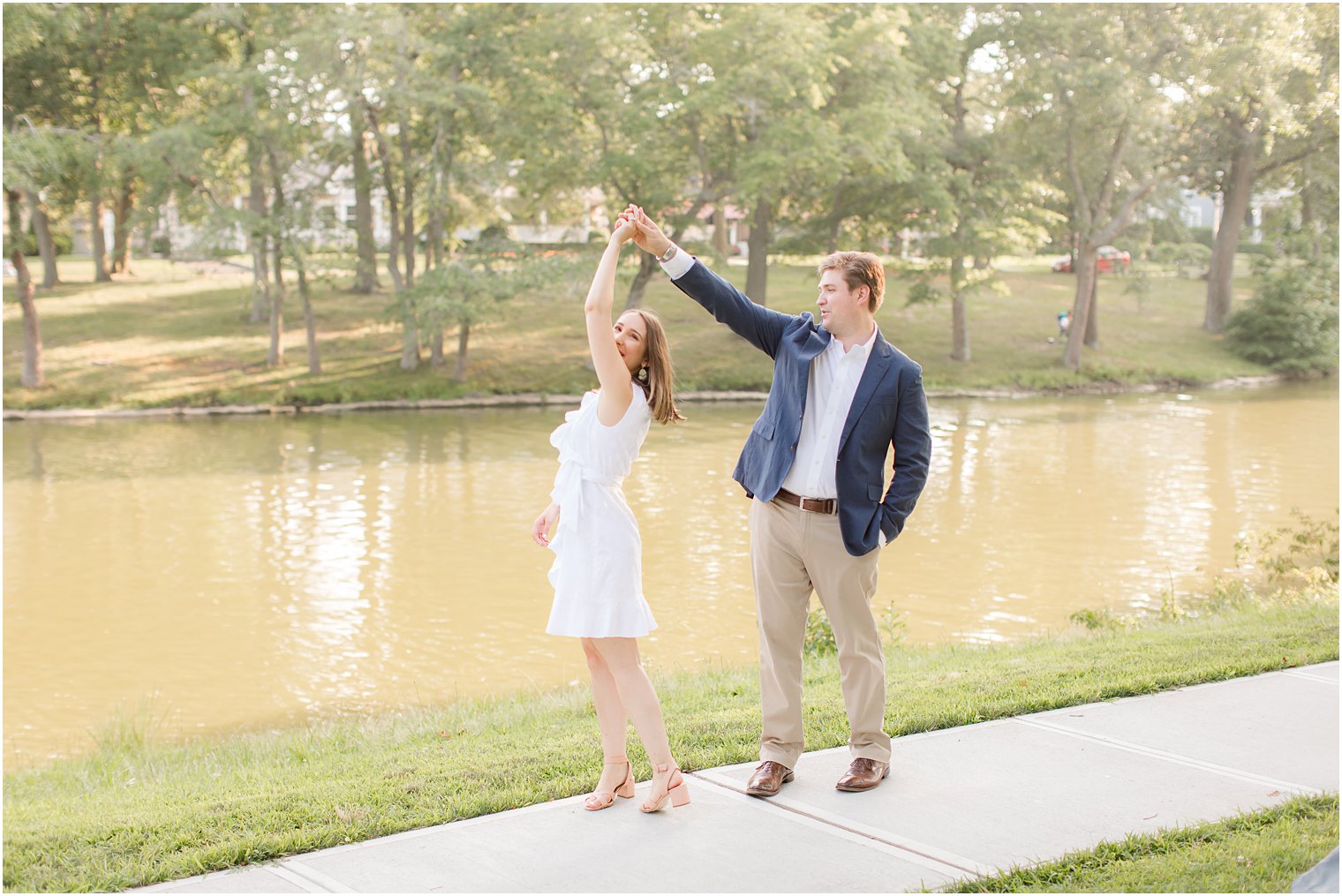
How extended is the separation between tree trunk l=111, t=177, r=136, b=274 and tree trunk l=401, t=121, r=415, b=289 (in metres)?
6.39

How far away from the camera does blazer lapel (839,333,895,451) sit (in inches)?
200

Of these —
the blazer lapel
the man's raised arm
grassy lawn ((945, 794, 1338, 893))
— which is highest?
the man's raised arm

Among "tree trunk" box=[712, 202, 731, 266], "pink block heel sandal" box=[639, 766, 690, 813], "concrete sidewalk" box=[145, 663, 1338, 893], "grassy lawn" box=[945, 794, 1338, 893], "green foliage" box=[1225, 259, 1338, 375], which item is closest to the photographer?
"grassy lawn" box=[945, 794, 1338, 893]

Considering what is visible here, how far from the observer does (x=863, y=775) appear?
16.6 ft

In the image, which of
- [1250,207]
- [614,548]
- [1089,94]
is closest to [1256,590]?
[614,548]

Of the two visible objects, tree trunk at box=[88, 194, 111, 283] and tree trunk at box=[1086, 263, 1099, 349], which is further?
tree trunk at box=[88, 194, 111, 283]

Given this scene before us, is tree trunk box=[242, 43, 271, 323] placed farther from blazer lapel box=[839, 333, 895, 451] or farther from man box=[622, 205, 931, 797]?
blazer lapel box=[839, 333, 895, 451]

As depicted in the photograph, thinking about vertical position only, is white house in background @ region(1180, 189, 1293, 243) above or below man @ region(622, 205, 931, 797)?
above

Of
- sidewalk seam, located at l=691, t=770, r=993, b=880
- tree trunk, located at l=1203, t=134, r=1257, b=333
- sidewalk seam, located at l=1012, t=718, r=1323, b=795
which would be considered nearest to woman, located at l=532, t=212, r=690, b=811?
sidewalk seam, located at l=691, t=770, r=993, b=880

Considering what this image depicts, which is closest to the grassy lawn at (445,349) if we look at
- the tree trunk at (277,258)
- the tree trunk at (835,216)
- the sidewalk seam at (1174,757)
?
the tree trunk at (277,258)

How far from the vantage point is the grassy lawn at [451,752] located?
4.66 m

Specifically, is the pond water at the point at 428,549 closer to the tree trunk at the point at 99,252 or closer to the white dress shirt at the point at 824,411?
the white dress shirt at the point at 824,411

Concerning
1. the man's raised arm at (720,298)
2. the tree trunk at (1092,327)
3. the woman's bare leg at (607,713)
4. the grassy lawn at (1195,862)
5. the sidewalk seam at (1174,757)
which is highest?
the man's raised arm at (720,298)

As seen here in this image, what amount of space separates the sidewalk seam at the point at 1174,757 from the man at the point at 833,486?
43.5 inches
